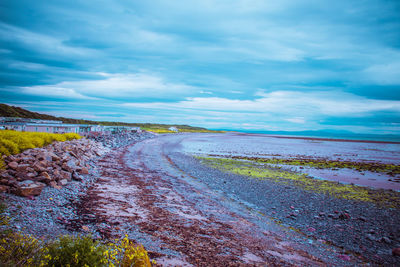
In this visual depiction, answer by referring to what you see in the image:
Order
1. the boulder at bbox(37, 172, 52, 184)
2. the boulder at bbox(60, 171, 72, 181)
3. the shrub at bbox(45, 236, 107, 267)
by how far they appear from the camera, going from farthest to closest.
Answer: the boulder at bbox(60, 171, 72, 181) < the boulder at bbox(37, 172, 52, 184) < the shrub at bbox(45, 236, 107, 267)

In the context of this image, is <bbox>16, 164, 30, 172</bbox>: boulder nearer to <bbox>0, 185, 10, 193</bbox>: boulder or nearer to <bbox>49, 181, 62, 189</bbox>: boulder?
<bbox>49, 181, 62, 189</bbox>: boulder

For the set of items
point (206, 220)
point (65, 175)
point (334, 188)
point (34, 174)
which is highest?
point (34, 174)

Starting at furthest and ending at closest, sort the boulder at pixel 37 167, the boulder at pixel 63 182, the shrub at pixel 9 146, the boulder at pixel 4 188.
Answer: the shrub at pixel 9 146
the boulder at pixel 63 182
the boulder at pixel 37 167
the boulder at pixel 4 188

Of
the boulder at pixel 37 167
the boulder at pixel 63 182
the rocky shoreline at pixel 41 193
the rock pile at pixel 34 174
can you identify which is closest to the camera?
the rocky shoreline at pixel 41 193

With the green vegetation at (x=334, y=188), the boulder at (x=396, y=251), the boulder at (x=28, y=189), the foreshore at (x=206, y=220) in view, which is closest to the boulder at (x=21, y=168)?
the boulder at (x=28, y=189)

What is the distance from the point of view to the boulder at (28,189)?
7.73 metres

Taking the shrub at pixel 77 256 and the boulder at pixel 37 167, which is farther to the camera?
the boulder at pixel 37 167

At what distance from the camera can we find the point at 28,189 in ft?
25.8

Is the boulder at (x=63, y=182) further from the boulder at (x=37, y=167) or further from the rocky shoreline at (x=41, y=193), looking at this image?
the boulder at (x=37, y=167)

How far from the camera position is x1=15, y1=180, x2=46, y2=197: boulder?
7.73 meters

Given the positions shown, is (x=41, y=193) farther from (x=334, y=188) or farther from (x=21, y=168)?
(x=334, y=188)

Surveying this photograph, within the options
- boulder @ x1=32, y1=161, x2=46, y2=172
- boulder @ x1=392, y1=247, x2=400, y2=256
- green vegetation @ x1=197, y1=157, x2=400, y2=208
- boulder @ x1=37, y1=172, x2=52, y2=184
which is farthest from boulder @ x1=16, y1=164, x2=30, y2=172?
green vegetation @ x1=197, y1=157, x2=400, y2=208

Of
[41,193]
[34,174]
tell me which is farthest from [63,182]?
[41,193]

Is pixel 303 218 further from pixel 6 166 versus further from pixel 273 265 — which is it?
pixel 6 166
